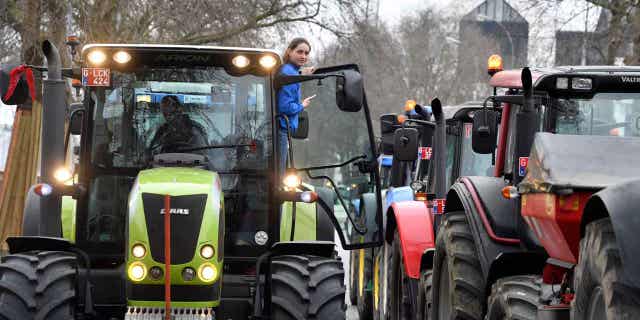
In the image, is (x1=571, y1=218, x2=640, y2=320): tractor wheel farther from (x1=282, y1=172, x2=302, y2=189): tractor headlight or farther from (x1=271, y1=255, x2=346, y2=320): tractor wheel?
(x1=282, y1=172, x2=302, y2=189): tractor headlight

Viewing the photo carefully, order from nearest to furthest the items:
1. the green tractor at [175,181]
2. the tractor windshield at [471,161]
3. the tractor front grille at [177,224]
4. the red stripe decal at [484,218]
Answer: the red stripe decal at [484,218] → the tractor front grille at [177,224] → the green tractor at [175,181] → the tractor windshield at [471,161]

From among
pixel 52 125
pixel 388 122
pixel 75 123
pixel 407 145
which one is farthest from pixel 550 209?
pixel 388 122

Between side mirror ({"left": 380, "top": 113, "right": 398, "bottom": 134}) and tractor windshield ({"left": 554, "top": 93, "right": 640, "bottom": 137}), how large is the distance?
6.30 metres

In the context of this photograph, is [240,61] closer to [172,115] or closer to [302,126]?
[172,115]

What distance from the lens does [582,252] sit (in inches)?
190

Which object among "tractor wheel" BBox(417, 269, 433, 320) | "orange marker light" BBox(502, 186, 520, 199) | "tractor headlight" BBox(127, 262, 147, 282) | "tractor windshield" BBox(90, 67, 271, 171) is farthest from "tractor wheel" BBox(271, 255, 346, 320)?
"orange marker light" BBox(502, 186, 520, 199)

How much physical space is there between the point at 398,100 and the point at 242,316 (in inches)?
2369

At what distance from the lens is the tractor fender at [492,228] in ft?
22.8

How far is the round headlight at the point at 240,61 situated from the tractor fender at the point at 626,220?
158 inches

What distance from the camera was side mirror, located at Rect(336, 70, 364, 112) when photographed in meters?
7.72

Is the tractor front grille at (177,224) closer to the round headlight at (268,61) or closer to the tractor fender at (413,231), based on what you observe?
the round headlight at (268,61)

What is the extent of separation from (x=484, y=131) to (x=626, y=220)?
343cm

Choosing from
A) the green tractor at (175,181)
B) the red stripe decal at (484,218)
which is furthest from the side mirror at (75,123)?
the red stripe decal at (484,218)

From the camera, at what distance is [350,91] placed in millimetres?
7734
